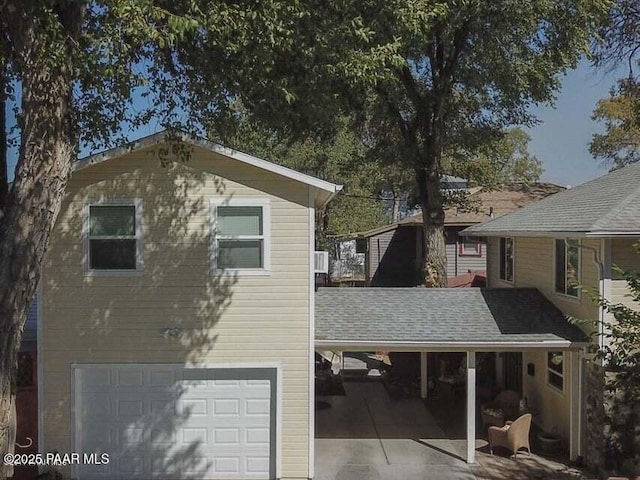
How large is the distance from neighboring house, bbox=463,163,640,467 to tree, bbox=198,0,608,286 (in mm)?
4012

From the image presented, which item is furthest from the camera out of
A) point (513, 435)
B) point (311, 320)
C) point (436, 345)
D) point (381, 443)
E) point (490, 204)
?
point (490, 204)

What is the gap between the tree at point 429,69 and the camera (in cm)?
1038

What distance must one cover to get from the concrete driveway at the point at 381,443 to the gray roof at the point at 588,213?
207 inches

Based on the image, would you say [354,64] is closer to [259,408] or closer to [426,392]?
[259,408]

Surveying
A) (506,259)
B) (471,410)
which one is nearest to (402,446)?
(471,410)

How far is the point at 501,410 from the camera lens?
1388 cm

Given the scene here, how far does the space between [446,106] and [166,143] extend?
503 inches

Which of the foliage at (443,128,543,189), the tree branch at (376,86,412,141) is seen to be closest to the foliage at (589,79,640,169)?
the foliage at (443,128,543,189)

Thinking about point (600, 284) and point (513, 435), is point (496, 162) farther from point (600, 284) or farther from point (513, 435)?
point (513, 435)

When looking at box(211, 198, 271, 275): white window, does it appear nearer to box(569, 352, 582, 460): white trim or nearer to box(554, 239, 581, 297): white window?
box(554, 239, 581, 297): white window

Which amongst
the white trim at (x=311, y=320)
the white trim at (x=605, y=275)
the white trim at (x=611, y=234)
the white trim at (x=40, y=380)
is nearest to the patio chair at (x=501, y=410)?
the white trim at (x=605, y=275)

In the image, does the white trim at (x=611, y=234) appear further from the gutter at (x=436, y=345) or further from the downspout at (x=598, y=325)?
the gutter at (x=436, y=345)

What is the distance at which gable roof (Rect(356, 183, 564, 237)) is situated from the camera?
25.5 m

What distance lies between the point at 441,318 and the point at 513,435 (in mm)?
2825
